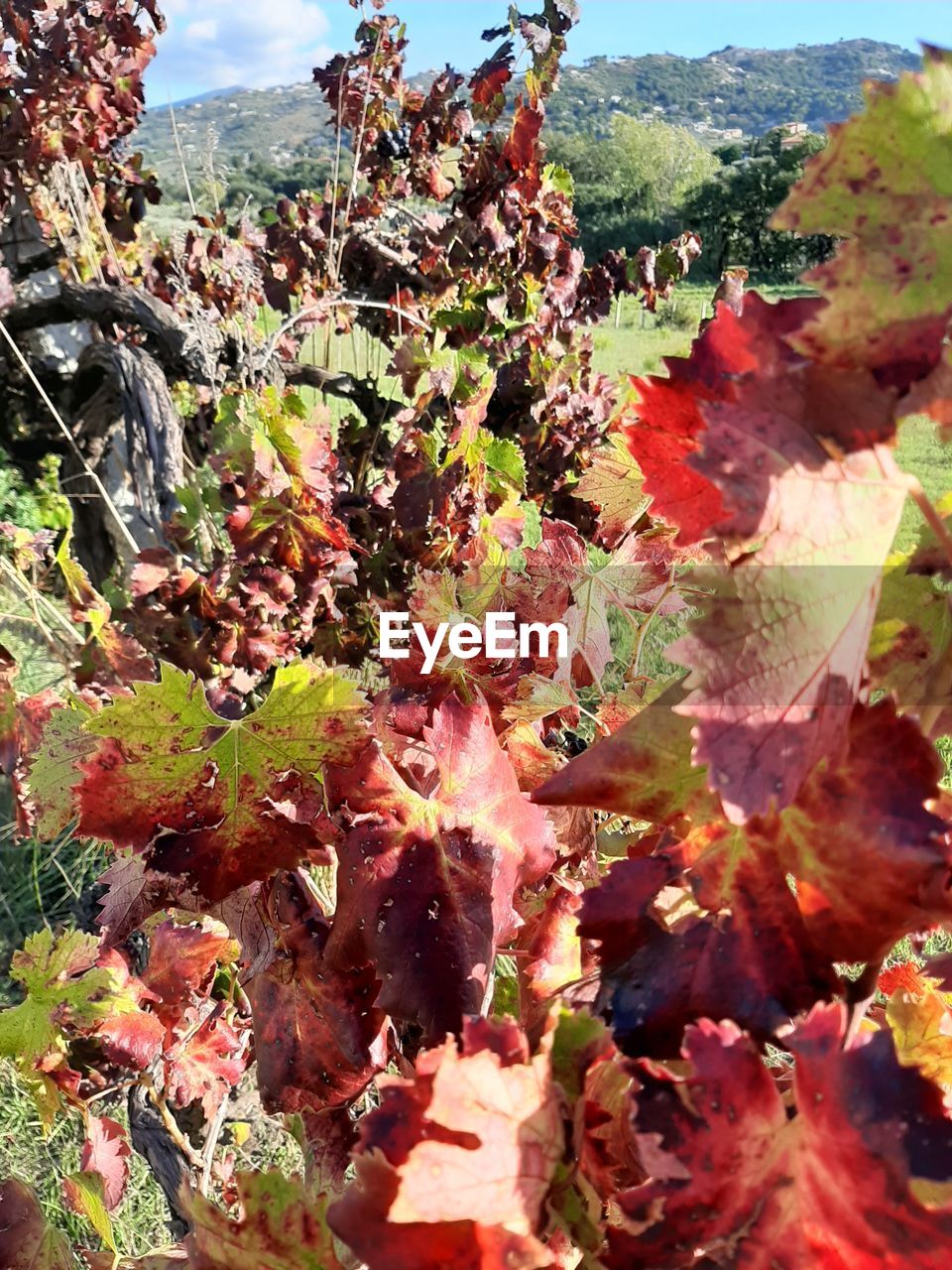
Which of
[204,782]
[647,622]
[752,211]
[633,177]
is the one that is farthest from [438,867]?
[633,177]

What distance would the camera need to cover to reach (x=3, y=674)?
1120 millimetres

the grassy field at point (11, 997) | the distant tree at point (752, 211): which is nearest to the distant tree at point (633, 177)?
the distant tree at point (752, 211)

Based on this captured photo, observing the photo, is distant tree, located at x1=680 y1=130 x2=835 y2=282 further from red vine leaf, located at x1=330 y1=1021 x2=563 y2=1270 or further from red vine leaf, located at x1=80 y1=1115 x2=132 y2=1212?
red vine leaf, located at x1=330 y1=1021 x2=563 y2=1270

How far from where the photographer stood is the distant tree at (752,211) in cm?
2033

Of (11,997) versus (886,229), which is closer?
(886,229)

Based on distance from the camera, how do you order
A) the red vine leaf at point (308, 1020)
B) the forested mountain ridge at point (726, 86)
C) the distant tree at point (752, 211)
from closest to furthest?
1. the red vine leaf at point (308, 1020)
2. the distant tree at point (752, 211)
3. the forested mountain ridge at point (726, 86)

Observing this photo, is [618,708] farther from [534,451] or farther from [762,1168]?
[534,451]

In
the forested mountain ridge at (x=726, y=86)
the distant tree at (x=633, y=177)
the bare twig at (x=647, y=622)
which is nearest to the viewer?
the bare twig at (x=647, y=622)

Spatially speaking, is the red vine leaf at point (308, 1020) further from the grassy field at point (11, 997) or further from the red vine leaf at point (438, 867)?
the grassy field at point (11, 997)

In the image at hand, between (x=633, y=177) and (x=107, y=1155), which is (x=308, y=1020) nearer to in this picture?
(x=107, y=1155)

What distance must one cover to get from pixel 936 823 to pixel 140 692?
0.37 m

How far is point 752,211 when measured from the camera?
22219 mm

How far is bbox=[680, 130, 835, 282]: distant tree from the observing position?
66.7ft

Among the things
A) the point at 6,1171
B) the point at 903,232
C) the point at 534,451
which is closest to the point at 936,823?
the point at 903,232
